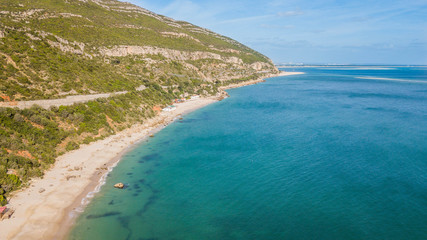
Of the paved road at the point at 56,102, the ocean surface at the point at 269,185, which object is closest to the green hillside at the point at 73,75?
the paved road at the point at 56,102

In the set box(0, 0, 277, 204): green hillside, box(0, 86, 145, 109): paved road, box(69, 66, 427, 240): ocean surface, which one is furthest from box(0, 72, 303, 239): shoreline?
box(0, 86, 145, 109): paved road

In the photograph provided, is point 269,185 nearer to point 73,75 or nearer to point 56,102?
point 56,102

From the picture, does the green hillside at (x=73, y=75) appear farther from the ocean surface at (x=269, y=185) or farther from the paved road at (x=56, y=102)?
the ocean surface at (x=269, y=185)

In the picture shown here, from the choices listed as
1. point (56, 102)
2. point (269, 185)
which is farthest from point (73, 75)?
point (269, 185)

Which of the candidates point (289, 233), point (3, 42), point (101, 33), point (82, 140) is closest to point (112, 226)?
point (289, 233)

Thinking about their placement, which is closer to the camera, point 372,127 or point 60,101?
point 60,101

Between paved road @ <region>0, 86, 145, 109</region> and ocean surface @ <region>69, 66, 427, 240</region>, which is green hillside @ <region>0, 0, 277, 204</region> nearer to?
paved road @ <region>0, 86, 145, 109</region>

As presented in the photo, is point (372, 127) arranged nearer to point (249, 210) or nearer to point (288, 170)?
point (288, 170)
